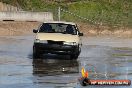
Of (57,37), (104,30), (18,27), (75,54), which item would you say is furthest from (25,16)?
(57,37)

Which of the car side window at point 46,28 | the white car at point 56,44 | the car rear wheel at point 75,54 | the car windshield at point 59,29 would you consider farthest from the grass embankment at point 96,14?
the white car at point 56,44

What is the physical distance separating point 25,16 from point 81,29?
17.9 feet

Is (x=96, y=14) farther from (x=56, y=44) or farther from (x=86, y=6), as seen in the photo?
(x=56, y=44)

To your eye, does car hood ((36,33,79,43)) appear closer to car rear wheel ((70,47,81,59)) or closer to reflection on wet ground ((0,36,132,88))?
car rear wheel ((70,47,81,59))

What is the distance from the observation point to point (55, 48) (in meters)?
24.0

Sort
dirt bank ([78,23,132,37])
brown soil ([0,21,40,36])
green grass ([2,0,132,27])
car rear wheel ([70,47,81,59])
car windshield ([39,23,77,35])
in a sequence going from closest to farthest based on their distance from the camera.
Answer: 1. car rear wheel ([70,47,81,59])
2. car windshield ([39,23,77,35])
3. brown soil ([0,21,40,36])
4. dirt bank ([78,23,132,37])
5. green grass ([2,0,132,27])

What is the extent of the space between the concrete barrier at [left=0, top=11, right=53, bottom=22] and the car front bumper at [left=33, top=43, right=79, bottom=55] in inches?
1053

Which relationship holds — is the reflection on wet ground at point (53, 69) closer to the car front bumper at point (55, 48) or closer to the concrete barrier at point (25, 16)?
the car front bumper at point (55, 48)

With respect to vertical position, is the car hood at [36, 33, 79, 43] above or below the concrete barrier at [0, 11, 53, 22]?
above

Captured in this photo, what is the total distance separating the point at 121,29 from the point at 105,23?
2654 millimetres

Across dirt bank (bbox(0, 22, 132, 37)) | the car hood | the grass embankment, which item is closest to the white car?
the car hood

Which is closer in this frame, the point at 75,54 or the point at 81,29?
the point at 75,54

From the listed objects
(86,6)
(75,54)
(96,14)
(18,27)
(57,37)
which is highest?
(57,37)

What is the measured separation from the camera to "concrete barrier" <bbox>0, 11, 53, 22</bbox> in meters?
50.7
